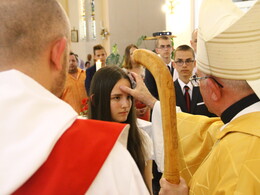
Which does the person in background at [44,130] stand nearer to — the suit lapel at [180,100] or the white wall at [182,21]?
the suit lapel at [180,100]

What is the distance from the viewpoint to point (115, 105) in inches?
96.7

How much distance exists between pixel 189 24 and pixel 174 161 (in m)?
7.18

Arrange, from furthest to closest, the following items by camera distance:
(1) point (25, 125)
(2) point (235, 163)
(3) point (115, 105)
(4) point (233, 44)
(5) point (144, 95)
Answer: (3) point (115, 105)
(5) point (144, 95)
(4) point (233, 44)
(2) point (235, 163)
(1) point (25, 125)

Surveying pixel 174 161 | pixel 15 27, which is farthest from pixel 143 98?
pixel 15 27

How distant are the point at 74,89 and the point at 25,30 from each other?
13.4ft

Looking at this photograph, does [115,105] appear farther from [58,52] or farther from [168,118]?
[58,52]

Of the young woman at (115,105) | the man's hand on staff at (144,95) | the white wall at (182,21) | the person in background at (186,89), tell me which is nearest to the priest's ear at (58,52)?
the man's hand on staff at (144,95)

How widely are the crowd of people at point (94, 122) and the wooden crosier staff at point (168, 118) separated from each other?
79 mm

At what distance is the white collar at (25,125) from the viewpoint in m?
0.80

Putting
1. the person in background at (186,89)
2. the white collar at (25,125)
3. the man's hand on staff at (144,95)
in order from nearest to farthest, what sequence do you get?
1. the white collar at (25,125)
2. the man's hand on staff at (144,95)
3. the person in background at (186,89)

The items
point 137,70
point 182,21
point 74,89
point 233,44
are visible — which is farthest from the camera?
point 182,21

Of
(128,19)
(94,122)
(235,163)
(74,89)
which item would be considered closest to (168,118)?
(235,163)

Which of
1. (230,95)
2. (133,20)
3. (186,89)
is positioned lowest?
(186,89)

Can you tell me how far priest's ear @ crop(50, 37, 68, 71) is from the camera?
1006 mm
